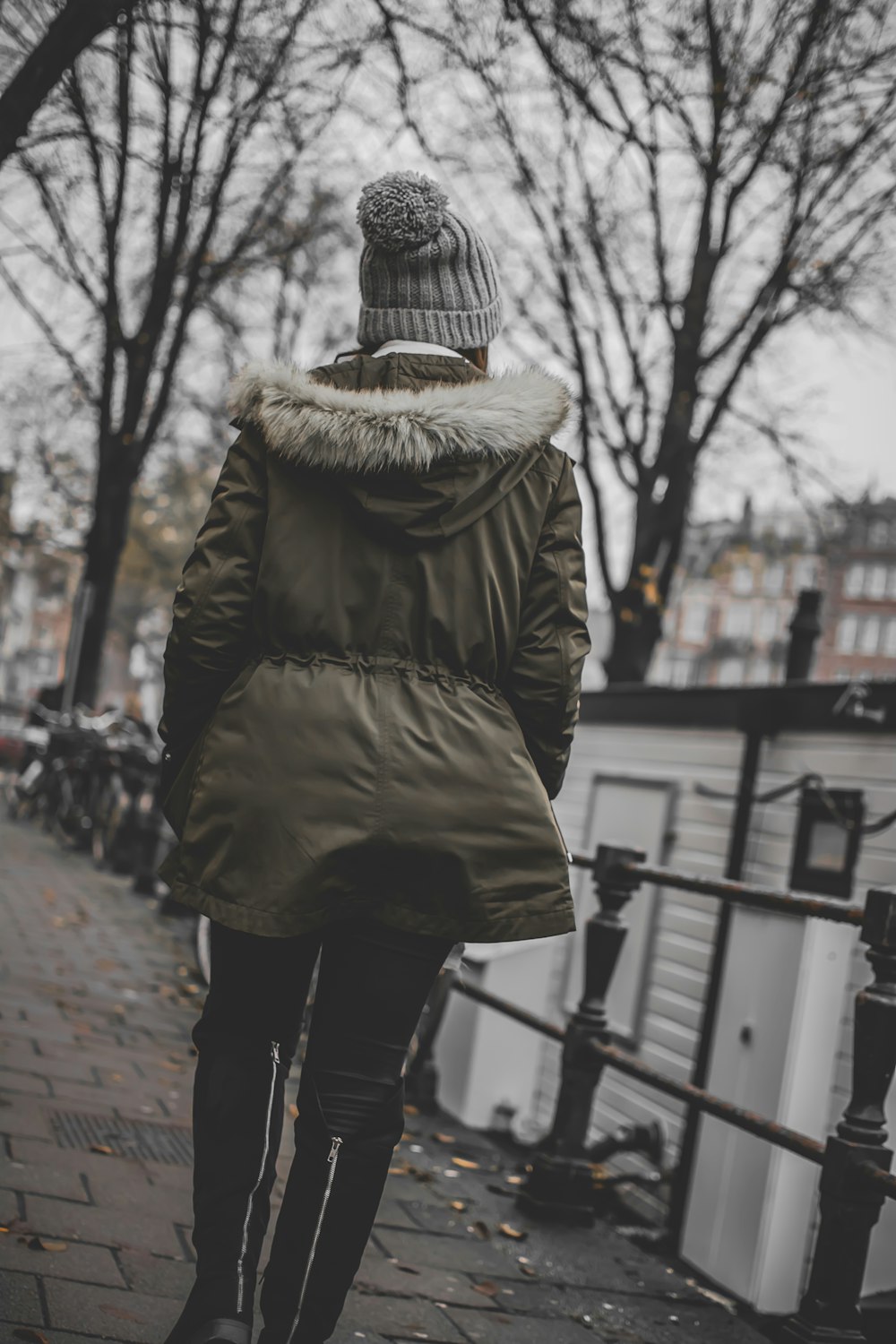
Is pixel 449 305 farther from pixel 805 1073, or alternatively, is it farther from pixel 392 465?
pixel 805 1073

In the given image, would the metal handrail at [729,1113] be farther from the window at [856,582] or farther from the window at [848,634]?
the window at [848,634]

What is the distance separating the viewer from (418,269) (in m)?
2.23

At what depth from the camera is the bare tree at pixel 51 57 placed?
16.4 ft

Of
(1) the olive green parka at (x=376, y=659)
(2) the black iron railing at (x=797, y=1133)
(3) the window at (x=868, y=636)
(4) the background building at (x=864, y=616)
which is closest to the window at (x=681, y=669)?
(4) the background building at (x=864, y=616)

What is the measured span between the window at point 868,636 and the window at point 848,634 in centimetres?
42

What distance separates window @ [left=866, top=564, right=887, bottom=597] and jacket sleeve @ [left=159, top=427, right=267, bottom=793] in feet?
260

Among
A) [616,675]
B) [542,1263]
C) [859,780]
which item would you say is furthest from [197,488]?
[542,1263]

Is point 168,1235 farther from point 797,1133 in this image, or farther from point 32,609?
point 32,609

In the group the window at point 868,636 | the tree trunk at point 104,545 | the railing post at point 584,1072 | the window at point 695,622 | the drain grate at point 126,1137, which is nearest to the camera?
the drain grate at point 126,1137

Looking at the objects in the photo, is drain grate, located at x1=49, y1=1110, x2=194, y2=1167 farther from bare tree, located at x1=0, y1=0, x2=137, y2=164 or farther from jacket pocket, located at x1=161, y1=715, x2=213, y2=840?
bare tree, located at x1=0, y1=0, x2=137, y2=164

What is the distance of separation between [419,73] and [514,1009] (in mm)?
6886

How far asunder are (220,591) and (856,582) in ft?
264

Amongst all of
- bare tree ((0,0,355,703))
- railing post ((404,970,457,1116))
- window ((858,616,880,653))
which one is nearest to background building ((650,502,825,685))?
window ((858,616,880,653))

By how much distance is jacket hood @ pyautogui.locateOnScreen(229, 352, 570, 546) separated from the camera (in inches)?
80.4
